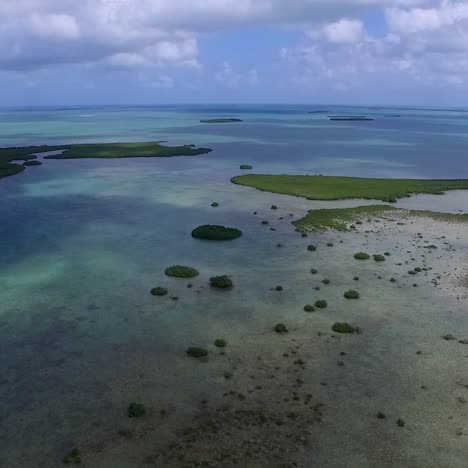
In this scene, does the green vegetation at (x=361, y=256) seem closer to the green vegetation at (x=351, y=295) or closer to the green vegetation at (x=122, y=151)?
the green vegetation at (x=351, y=295)

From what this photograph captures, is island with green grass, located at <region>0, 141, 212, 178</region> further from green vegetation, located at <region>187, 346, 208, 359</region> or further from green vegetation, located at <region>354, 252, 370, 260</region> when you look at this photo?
green vegetation, located at <region>187, 346, 208, 359</region>

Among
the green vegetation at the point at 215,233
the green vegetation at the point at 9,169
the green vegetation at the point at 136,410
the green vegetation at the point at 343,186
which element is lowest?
the green vegetation at the point at 136,410

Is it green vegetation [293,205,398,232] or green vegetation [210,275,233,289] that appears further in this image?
green vegetation [293,205,398,232]

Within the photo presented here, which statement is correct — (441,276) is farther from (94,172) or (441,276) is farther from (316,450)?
(94,172)

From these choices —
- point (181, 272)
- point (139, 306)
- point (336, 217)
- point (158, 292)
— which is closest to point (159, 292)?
point (158, 292)

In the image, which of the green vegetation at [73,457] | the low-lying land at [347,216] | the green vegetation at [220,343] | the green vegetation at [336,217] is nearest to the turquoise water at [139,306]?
the green vegetation at [73,457]

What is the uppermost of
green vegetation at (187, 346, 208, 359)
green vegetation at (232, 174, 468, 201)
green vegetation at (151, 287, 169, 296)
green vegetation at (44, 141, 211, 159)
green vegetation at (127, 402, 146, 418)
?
green vegetation at (44, 141, 211, 159)

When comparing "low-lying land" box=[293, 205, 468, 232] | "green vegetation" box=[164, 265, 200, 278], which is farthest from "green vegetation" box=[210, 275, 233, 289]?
"low-lying land" box=[293, 205, 468, 232]
